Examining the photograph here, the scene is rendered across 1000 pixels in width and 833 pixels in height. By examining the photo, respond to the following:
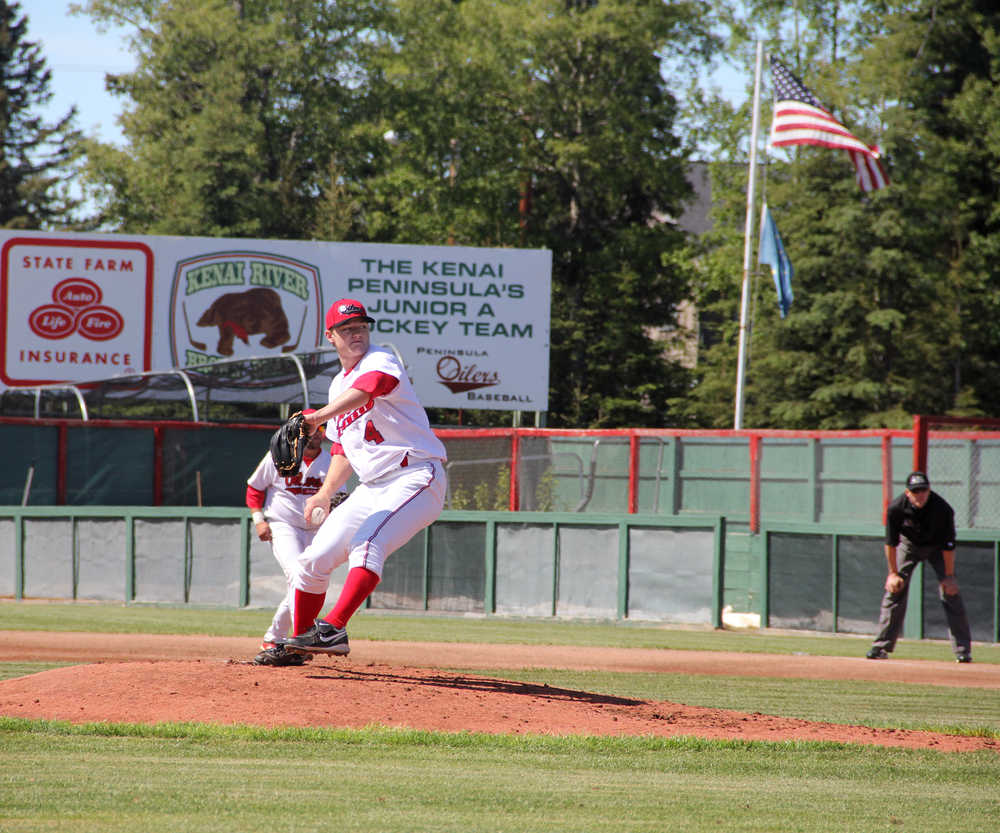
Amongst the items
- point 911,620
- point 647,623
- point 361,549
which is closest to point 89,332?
point 647,623

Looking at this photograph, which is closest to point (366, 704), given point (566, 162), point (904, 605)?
point (904, 605)

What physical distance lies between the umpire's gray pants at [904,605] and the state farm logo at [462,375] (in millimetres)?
15624

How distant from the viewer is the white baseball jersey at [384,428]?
22.8 ft

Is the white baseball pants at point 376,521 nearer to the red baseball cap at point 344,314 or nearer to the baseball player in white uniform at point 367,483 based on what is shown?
the baseball player in white uniform at point 367,483

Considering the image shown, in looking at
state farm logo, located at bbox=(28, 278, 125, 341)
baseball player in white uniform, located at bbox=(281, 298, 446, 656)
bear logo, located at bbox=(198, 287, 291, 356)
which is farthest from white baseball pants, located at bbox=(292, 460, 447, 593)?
state farm logo, located at bbox=(28, 278, 125, 341)

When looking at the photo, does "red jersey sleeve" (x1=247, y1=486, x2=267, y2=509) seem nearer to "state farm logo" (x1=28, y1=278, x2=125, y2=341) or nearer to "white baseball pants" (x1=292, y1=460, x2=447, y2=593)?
"white baseball pants" (x1=292, y1=460, x2=447, y2=593)

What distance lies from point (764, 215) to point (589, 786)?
23.6 metres

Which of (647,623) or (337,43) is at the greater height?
(337,43)

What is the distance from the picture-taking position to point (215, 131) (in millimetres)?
39969

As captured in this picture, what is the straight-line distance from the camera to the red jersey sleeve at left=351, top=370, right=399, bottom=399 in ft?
22.2

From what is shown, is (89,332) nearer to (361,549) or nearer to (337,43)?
(337,43)

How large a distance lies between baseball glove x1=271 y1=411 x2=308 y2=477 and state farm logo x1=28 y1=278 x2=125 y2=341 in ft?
68.1

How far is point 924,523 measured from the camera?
38.9 ft

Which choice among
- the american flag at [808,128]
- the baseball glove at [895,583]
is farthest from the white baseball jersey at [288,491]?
the american flag at [808,128]
